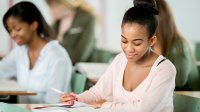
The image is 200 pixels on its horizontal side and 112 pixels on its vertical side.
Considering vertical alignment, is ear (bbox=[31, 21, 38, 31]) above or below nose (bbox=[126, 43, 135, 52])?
above

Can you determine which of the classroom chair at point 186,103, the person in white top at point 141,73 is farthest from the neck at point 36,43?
the classroom chair at point 186,103

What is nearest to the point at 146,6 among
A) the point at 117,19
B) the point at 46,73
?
the point at 46,73

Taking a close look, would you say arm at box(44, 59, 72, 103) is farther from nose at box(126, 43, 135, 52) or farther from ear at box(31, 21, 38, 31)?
nose at box(126, 43, 135, 52)

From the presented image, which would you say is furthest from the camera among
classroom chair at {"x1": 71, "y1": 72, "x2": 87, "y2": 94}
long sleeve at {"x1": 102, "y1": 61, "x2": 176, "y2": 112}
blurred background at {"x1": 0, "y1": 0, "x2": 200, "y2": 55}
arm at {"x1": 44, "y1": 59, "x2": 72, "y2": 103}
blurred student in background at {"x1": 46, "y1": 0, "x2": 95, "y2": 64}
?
blurred background at {"x1": 0, "y1": 0, "x2": 200, "y2": 55}

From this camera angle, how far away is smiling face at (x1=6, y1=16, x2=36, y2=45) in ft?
11.3

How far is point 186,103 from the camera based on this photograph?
7.79ft

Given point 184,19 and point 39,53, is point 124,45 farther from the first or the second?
point 184,19

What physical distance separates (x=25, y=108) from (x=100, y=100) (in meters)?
0.48

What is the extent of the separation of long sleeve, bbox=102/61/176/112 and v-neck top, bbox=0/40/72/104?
1268 millimetres

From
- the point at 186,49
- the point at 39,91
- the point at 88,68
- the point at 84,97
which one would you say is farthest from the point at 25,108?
the point at 88,68

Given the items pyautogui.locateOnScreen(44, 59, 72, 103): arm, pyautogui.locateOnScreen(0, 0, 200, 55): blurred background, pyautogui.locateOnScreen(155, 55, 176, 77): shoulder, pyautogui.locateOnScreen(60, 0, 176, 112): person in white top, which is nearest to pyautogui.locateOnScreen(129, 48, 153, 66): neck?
pyautogui.locateOnScreen(60, 0, 176, 112): person in white top

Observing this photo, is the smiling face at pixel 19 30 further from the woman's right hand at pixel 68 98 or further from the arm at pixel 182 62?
the woman's right hand at pixel 68 98

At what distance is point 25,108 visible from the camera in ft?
6.83

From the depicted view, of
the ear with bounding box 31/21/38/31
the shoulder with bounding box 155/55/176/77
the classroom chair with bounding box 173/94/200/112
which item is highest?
the ear with bounding box 31/21/38/31
